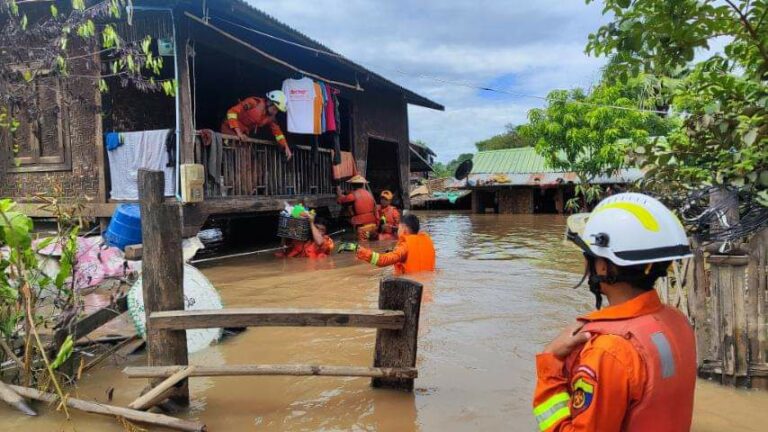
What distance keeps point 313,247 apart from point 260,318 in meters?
6.95

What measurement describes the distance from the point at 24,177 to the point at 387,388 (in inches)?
345

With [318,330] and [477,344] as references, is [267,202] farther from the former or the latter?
[477,344]

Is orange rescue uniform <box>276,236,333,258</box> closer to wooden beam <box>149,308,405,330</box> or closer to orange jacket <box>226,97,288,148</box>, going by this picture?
orange jacket <box>226,97,288,148</box>

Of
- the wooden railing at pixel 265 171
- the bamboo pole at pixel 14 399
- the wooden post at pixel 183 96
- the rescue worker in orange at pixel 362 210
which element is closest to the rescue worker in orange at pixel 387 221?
the rescue worker in orange at pixel 362 210

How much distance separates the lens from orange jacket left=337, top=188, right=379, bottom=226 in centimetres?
1257

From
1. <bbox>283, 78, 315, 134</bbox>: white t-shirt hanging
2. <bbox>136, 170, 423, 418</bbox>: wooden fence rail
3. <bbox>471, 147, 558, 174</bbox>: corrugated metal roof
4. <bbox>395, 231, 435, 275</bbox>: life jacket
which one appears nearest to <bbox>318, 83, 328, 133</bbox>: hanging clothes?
<bbox>283, 78, 315, 134</bbox>: white t-shirt hanging

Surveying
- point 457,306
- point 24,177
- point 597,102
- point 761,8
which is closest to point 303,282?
point 457,306

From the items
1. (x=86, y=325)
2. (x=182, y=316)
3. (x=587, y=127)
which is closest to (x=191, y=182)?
(x=86, y=325)

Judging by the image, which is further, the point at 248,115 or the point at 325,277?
the point at 248,115

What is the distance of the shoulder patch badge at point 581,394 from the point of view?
1.59 m

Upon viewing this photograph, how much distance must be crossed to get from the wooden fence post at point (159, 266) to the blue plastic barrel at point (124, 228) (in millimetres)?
4487

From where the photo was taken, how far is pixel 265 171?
10.6 m

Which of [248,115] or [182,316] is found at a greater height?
[248,115]

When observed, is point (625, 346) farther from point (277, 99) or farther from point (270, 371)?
point (277, 99)
